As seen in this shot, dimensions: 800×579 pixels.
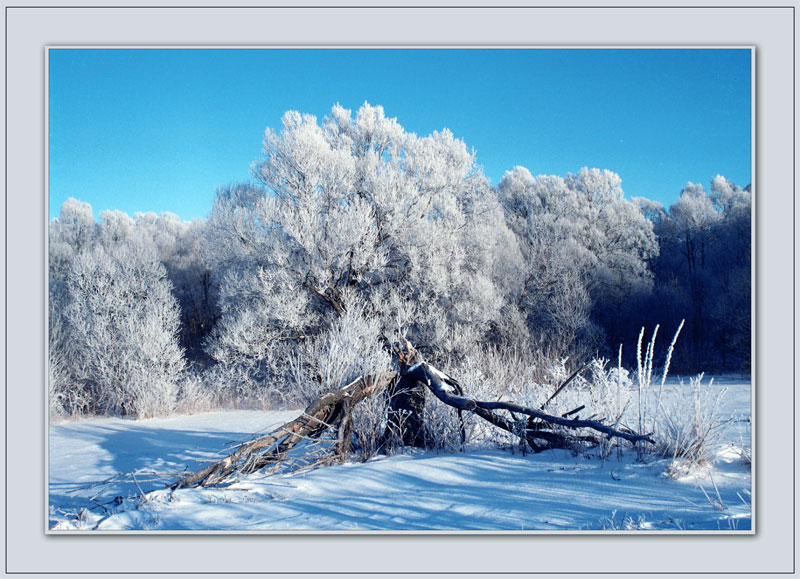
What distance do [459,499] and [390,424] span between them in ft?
6.32

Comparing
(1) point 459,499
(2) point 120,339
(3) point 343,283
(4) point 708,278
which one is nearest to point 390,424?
(1) point 459,499

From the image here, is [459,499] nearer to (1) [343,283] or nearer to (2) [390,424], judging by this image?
(2) [390,424]

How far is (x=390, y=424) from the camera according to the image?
4.97 metres

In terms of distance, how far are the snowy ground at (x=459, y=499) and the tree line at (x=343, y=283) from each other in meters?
7.10

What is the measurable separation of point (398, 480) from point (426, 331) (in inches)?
448

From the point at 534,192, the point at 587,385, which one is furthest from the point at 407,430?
the point at 534,192

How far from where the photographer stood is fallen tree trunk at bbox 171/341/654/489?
369 cm

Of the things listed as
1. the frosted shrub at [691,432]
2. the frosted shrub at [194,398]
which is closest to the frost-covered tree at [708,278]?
the frosted shrub at [691,432]

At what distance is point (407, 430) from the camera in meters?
4.97

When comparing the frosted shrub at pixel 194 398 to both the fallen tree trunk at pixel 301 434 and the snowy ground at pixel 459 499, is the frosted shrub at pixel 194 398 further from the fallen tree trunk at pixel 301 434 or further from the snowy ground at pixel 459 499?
the fallen tree trunk at pixel 301 434

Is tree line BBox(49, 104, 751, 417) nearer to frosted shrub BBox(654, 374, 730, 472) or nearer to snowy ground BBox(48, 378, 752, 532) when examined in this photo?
frosted shrub BBox(654, 374, 730, 472)

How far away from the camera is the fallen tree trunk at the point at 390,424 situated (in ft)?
12.1

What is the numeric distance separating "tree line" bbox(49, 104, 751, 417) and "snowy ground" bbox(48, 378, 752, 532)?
7.10m
